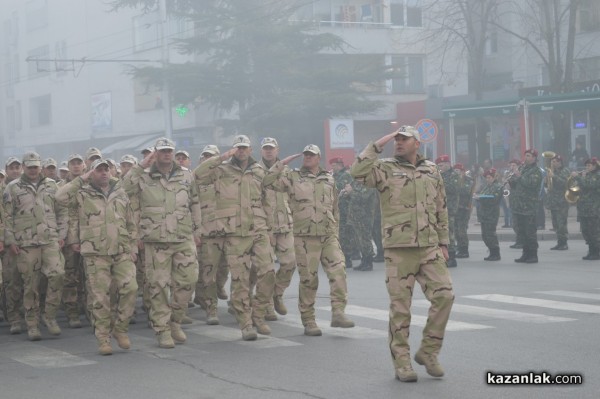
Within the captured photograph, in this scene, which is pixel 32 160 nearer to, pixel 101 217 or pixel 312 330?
pixel 101 217

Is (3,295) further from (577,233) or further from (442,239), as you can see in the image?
(577,233)

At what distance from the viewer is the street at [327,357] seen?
8625 mm

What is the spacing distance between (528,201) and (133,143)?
43.2m

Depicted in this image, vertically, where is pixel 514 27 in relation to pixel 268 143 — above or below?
above

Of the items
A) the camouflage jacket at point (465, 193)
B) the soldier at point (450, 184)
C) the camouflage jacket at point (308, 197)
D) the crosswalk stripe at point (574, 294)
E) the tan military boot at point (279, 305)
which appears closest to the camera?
the camouflage jacket at point (308, 197)

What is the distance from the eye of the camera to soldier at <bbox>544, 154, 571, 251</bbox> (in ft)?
73.4

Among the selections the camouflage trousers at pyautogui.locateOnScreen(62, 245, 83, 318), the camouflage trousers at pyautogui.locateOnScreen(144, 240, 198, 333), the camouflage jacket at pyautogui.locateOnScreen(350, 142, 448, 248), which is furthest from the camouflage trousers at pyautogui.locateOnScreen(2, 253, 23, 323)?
the camouflage jacket at pyautogui.locateOnScreen(350, 142, 448, 248)

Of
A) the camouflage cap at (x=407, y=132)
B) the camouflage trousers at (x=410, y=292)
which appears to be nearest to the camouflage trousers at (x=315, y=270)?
the camouflage trousers at (x=410, y=292)

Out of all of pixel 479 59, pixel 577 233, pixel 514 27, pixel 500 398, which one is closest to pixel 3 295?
pixel 500 398

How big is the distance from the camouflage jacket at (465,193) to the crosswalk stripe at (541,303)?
584 centimetres

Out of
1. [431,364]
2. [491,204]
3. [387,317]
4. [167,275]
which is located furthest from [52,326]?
[491,204]

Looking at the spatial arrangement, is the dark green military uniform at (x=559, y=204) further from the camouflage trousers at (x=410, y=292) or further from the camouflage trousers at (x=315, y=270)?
the camouflage trousers at (x=410, y=292)

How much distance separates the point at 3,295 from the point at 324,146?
3534 centimetres

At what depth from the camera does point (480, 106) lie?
3712 cm
